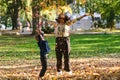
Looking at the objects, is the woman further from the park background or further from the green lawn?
the green lawn

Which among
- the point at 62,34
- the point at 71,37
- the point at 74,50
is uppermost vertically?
the point at 62,34

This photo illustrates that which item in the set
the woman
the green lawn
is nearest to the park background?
the green lawn

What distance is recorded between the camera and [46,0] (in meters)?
14.5

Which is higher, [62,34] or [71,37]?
[62,34]

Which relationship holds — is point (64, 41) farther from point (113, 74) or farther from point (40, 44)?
point (113, 74)

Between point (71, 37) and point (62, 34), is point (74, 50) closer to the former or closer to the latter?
point (62, 34)

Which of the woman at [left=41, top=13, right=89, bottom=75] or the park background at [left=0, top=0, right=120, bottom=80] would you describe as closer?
the woman at [left=41, top=13, right=89, bottom=75]

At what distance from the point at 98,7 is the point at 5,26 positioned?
3696 cm

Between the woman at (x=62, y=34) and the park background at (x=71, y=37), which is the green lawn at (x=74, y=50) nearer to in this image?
the park background at (x=71, y=37)

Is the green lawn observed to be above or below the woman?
below

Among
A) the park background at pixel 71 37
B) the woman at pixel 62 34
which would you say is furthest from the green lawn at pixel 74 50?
the woman at pixel 62 34

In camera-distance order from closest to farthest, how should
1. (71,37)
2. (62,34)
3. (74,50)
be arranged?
(62,34)
(74,50)
(71,37)

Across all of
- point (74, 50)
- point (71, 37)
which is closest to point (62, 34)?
point (74, 50)

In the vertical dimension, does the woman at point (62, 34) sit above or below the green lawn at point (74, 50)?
above
